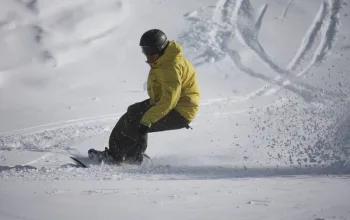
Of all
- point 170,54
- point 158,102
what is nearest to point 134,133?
point 158,102

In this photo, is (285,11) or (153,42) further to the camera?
(285,11)

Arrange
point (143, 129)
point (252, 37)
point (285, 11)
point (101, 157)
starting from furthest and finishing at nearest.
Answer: point (285, 11), point (252, 37), point (101, 157), point (143, 129)

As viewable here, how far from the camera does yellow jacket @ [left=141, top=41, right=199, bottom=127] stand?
188 inches

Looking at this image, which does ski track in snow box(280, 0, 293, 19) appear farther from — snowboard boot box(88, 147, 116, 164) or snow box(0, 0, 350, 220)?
snowboard boot box(88, 147, 116, 164)

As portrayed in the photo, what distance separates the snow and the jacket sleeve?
60 cm

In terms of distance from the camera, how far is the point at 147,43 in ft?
16.2

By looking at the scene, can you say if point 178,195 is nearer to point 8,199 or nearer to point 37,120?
point 8,199

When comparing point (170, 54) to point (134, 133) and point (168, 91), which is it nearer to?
point (168, 91)

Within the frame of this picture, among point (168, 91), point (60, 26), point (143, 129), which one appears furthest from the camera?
point (60, 26)

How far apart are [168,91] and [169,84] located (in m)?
0.07

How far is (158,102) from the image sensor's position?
4.86 meters

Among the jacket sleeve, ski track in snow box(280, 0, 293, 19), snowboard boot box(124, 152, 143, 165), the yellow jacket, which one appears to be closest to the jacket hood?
the yellow jacket

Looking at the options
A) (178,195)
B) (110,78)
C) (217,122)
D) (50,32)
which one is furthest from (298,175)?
(50,32)

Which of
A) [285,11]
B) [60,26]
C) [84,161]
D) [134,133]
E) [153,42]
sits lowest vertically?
[84,161]
